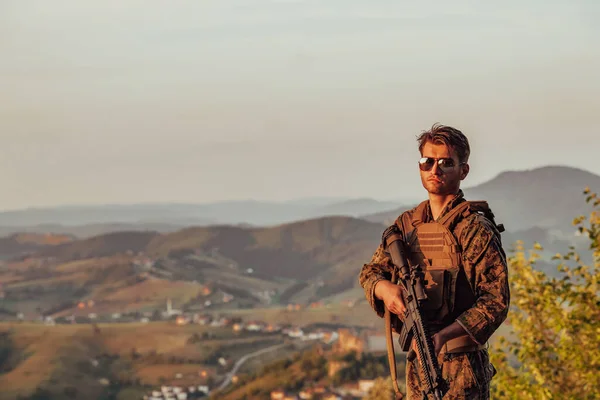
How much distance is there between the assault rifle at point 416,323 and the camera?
21.0 feet

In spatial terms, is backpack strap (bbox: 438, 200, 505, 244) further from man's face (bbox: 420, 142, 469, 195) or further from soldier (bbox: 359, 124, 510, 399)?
man's face (bbox: 420, 142, 469, 195)

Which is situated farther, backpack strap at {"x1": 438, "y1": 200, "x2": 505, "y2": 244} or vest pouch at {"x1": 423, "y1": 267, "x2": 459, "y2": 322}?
backpack strap at {"x1": 438, "y1": 200, "x2": 505, "y2": 244}

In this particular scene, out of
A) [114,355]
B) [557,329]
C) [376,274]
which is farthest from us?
[114,355]

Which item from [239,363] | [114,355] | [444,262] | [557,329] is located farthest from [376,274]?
[114,355]

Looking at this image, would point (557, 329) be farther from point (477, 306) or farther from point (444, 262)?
point (477, 306)

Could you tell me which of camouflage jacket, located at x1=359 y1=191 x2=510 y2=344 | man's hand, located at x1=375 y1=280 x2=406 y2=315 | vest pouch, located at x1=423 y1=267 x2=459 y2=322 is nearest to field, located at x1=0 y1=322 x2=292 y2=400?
man's hand, located at x1=375 y1=280 x2=406 y2=315

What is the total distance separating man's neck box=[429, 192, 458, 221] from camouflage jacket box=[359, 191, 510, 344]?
0.75 ft

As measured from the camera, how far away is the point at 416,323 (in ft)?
21.2

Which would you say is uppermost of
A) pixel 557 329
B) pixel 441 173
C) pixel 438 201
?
pixel 441 173

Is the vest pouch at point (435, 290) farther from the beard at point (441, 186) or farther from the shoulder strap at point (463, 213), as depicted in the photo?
the beard at point (441, 186)

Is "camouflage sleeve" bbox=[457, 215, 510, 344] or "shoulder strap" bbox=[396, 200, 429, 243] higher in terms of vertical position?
"shoulder strap" bbox=[396, 200, 429, 243]

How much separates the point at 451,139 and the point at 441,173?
0.23 m

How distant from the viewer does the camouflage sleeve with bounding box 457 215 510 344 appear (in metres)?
6.41

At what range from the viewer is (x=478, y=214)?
664cm
